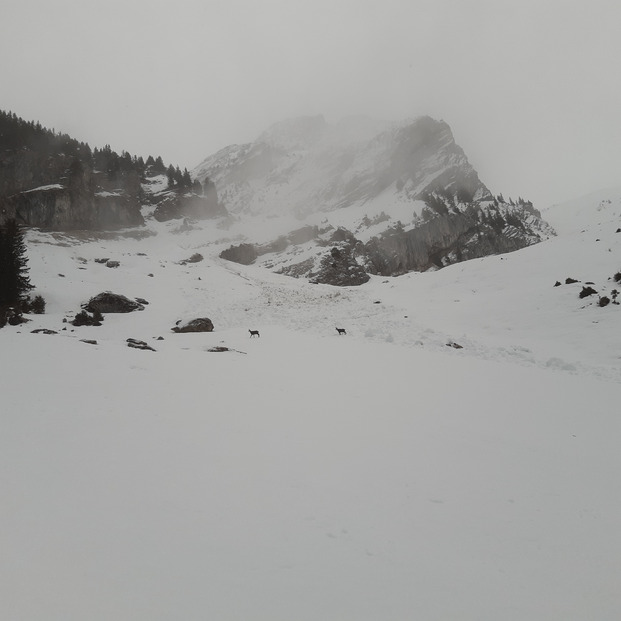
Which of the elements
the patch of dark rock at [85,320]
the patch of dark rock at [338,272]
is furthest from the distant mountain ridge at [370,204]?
the patch of dark rock at [85,320]

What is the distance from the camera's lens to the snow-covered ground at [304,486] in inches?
122

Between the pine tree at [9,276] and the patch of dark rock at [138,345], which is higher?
the pine tree at [9,276]

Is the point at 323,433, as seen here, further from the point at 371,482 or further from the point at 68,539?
the point at 68,539

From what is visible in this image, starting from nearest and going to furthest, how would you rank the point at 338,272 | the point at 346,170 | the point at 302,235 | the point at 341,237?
the point at 338,272 < the point at 341,237 < the point at 302,235 < the point at 346,170

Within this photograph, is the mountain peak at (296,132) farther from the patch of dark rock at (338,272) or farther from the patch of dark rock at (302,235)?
the patch of dark rock at (338,272)

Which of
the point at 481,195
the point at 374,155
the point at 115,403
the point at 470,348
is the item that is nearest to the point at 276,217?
the point at 374,155

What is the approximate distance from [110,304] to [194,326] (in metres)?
8.09

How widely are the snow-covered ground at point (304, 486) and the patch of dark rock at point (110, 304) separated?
40.6 ft

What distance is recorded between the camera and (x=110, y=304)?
2264 cm

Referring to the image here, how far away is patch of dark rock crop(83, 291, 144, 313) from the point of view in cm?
2244

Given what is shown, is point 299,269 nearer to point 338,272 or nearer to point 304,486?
point 338,272

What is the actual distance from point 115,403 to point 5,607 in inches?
176

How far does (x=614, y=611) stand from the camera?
131 inches

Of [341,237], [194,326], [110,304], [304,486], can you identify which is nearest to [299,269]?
[341,237]
